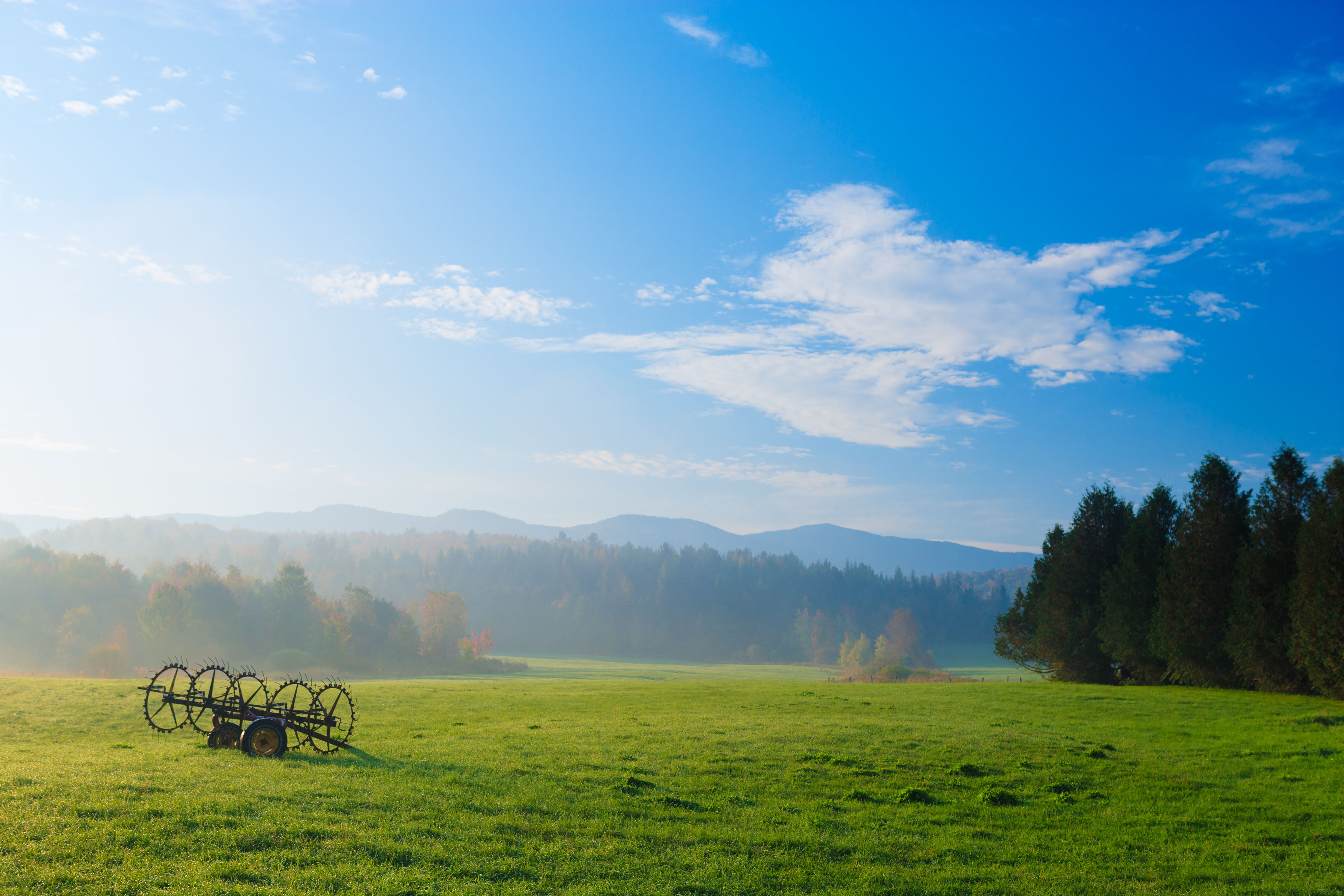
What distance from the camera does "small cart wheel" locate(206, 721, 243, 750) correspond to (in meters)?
20.1

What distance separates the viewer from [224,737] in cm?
2017

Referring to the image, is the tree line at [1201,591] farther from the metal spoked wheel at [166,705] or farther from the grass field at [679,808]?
the metal spoked wheel at [166,705]

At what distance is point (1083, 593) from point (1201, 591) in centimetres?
1060

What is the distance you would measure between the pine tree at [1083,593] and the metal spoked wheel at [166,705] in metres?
54.3

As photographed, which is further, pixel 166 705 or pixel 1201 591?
pixel 1201 591

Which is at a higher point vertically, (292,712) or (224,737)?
(292,712)

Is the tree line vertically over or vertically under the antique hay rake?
over

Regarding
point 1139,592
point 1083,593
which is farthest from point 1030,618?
point 1139,592

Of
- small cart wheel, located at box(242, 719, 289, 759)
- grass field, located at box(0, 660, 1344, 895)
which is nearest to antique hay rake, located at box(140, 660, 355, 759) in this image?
small cart wheel, located at box(242, 719, 289, 759)

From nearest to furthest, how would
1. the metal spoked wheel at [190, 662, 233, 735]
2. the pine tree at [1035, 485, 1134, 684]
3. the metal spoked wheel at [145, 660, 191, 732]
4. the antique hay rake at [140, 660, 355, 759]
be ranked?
the antique hay rake at [140, 660, 355, 759]
the metal spoked wheel at [190, 662, 233, 735]
the metal spoked wheel at [145, 660, 191, 732]
the pine tree at [1035, 485, 1134, 684]

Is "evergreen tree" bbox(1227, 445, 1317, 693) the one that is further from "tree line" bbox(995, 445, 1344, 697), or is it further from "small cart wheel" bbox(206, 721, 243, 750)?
"small cart wheel" bbox(206, 721, 243, 750)

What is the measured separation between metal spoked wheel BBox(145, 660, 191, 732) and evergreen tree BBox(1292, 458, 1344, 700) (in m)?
47.8

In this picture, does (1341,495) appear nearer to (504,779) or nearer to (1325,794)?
(1325,794)

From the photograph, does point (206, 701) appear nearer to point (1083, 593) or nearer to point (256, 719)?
point (256, 719)
